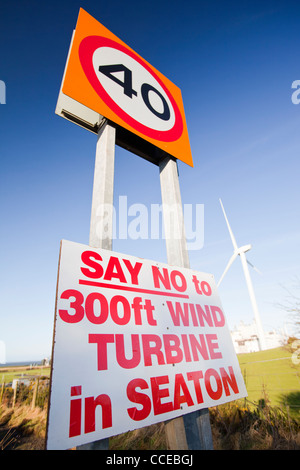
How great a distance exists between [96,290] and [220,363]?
1.12 metres

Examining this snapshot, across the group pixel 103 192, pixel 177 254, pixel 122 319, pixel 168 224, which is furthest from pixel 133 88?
pixel 122 319

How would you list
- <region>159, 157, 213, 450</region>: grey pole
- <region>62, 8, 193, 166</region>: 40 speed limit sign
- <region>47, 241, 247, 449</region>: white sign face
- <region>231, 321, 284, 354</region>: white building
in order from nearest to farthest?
<region>47, 241, 247, 449</region>: white sign face
<region>159, 157, 213, 450</region>: grey pole
<region>62, 8, 193, 166</region>: 40 speed limit sign
<region>231, 321, 284, 354</region>: white building

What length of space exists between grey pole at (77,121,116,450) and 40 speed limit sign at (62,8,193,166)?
0.77 feet

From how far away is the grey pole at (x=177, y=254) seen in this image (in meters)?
1.49

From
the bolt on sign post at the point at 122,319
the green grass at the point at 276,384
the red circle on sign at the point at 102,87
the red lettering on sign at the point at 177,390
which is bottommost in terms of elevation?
the green grass at the point at 276,384

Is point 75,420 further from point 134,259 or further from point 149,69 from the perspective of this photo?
point 149,69

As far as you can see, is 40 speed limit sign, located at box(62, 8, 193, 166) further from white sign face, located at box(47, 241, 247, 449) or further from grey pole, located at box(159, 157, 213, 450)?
white sign face, located at box(47, 241, 247, 449)

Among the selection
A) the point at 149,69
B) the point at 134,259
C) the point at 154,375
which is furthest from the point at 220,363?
the point at 149,69

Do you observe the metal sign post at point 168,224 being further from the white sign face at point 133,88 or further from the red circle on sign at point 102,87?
the white sign face at point 133,88

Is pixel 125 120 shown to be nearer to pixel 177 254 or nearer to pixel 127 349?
pixel 177 254

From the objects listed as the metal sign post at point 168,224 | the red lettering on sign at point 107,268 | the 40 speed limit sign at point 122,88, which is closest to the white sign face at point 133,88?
the 40 speed limit sign at point 122,88

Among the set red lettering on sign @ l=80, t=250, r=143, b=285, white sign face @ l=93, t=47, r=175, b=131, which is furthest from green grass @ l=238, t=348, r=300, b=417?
white sign face @ l=93, t=47, r=175, b=131

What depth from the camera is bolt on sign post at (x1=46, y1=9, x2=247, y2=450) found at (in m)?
1.07

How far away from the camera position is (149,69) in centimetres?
280
